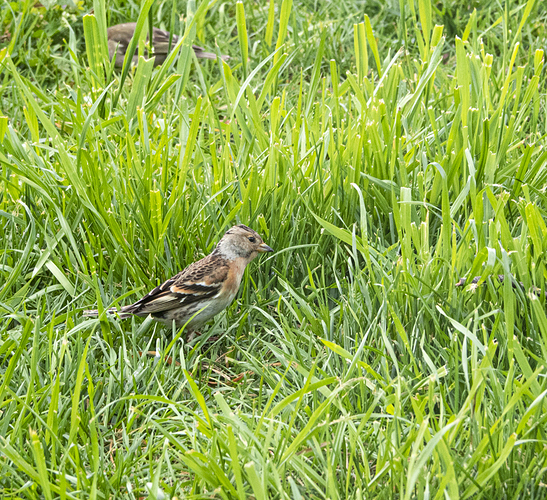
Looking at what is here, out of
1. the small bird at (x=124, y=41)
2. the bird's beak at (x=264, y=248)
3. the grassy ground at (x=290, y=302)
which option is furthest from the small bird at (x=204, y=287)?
the small bird at (x=124, y=41)

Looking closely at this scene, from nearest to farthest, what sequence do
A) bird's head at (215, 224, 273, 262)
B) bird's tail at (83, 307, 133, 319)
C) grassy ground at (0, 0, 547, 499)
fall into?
grassy ground at (0, 0, 547, 499) < bird's tail at (83, 307, 133, 319) < bird's head at (215, 224, 273, 262)

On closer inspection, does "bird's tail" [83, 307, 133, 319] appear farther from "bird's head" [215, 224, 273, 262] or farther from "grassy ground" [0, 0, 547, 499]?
"bird's head" [215, 224, 273, 262]

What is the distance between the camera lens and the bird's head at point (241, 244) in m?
3.46

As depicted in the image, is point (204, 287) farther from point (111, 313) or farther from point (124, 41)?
point (124, 41)

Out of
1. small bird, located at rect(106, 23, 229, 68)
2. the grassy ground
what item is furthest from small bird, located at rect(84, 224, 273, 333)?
small bird, located at rect(106, 23, 229, 68)

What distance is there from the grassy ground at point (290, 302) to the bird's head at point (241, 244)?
4.9 inches

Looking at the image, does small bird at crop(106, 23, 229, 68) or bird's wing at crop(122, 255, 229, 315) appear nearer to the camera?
bird's wing at crop(122, 255, 229, 315)

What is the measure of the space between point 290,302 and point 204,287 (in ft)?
1.51

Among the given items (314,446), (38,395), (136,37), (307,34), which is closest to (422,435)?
(314,446)

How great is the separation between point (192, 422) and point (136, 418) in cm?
25

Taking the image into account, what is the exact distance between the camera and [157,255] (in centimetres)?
359

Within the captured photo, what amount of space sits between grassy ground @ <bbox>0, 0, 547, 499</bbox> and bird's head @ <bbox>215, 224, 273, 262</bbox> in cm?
12

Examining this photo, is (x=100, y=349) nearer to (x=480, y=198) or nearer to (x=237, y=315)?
(x=237, y=315)

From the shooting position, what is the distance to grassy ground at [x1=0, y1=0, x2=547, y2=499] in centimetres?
239
